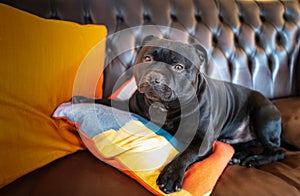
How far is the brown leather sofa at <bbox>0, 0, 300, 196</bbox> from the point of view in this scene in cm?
86

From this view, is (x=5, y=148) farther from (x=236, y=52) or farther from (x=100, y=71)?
(x=236, y=52)

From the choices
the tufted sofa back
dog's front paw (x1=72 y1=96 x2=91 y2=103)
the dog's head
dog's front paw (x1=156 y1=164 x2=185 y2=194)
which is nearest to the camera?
dog's front paw (x1=156 y1=164 x2=185 y2=194)

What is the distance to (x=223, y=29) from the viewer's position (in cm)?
170

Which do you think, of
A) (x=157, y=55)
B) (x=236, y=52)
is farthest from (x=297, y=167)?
(x=236, y=52)

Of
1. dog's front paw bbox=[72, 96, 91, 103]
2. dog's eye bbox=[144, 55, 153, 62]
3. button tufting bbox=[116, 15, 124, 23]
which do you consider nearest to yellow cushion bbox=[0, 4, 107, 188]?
dog's front paw bbox=[72, 96, 91, 103]

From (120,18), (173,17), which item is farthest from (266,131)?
(120,18)

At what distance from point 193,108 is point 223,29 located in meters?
0.75

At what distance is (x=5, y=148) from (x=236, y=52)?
4.34 feet

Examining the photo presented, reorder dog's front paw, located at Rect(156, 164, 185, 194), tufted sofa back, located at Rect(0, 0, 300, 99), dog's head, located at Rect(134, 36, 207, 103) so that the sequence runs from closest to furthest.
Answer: dog's front paw, located at Rect(156, 164, 185, 194) < dog's head, located at Rect(134, 36, 207, 103) < tufted sofa back, located at Rect(0, 0, 300, 99)

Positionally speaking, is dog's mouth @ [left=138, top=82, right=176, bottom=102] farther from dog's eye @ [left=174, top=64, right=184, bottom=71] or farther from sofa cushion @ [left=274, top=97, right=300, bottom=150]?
sofa cushion @ [left=274, top=97, right=300, bottom=150]

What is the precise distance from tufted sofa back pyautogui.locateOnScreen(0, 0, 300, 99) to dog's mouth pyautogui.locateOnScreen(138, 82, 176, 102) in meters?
0.43

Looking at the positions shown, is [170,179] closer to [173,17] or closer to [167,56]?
[167,56]

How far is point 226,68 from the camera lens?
167 cm

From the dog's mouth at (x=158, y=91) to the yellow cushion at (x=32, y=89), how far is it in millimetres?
300
